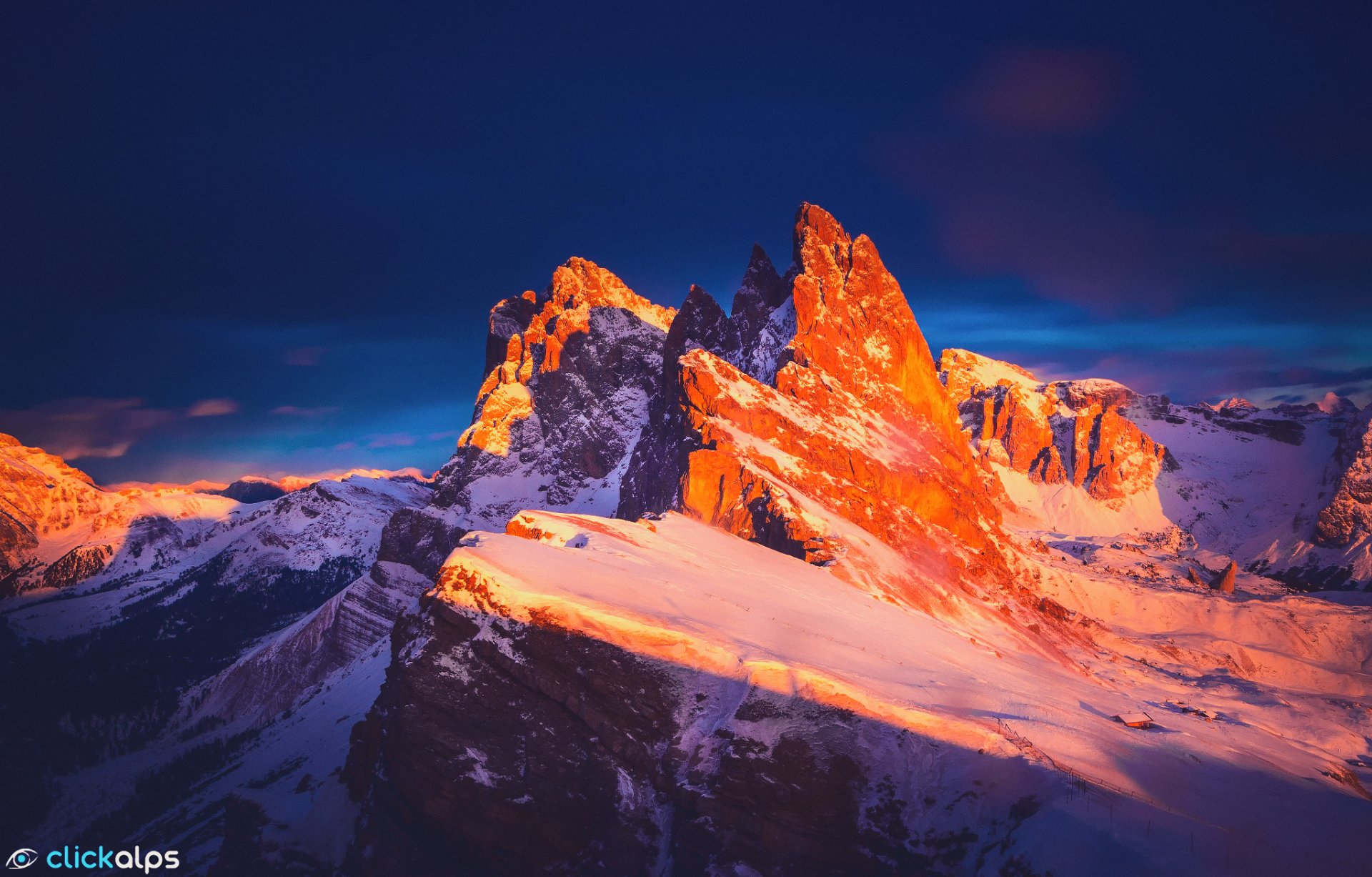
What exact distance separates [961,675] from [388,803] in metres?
33.9

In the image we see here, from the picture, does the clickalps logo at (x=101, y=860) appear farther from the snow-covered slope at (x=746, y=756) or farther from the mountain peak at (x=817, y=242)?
the mountain peak at (x=817, y=242)

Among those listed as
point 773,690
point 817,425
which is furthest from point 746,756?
point 817,425

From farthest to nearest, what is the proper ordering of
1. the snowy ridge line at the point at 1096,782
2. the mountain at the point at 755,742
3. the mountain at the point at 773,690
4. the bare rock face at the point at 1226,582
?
1. the bare rock face at the point at 1226,582
2. the mountain at the point at 773,690
3. the mountain at the point at 755,742
4. the snowy ridge line at the point at 1096,782

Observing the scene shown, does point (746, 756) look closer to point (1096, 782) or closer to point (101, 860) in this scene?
point (1096, 782)

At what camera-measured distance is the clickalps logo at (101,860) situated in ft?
193

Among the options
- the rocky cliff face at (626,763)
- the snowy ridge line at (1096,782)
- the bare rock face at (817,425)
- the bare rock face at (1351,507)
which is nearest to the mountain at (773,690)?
the rocky cliff face at (626,763)

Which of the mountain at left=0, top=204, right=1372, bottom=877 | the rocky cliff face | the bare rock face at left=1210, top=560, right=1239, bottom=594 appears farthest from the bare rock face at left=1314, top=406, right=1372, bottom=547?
the rocky cliff face

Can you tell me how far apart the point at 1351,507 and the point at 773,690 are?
212932 millimetres

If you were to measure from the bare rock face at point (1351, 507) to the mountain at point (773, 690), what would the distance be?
1849 centimetres

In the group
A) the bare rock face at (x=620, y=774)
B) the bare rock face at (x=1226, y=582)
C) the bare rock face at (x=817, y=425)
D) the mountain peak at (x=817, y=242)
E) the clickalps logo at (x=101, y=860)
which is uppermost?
the mountain peak at (x=817, y=242)

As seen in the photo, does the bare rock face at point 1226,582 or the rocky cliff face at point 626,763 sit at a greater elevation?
the bare rock face at point 1226,582

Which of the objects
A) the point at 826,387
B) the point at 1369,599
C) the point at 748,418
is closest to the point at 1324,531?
the point at 1369,599

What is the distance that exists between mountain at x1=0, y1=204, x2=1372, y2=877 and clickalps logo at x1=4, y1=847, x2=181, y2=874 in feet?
11.6

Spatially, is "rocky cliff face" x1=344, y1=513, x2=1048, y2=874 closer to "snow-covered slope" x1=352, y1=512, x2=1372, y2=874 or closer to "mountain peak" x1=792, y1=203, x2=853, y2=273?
"snow-covered slope" x1=352, y1=512, x2=1372, y2=874
